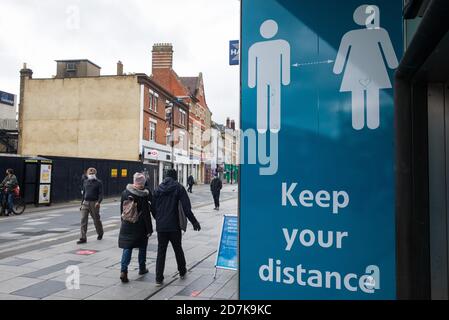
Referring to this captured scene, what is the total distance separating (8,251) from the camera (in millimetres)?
8438

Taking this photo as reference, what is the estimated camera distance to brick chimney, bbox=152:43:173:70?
148 feet

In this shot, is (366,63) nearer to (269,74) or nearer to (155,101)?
(269,74)

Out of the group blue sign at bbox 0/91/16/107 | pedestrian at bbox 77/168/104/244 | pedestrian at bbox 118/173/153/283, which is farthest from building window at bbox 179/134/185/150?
pedestrian at bbox 118/173/153/283

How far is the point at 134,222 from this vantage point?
616 centimetres

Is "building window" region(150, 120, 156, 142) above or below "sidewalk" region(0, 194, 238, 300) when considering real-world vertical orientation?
above

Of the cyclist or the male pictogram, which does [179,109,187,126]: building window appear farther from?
the male pictogram

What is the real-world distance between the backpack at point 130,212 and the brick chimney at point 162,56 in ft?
135

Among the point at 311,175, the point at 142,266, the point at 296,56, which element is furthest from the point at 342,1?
the point at 142,266

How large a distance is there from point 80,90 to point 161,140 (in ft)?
29.9

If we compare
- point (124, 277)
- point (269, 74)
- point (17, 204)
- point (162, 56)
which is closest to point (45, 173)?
point (17, 204)

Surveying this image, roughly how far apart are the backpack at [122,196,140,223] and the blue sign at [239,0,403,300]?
3.78 meters

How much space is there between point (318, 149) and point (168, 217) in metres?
4.01

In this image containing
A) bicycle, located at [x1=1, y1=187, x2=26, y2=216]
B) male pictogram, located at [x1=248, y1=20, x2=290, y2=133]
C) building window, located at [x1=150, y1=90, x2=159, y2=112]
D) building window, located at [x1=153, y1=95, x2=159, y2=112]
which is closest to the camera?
male pictogram, located at [x1=248, y1=20, x2=290, y2=133]

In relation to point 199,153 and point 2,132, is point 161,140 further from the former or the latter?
point 199,153
